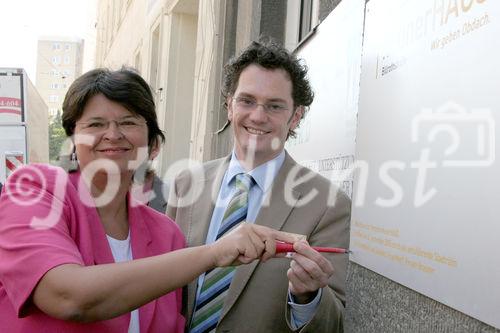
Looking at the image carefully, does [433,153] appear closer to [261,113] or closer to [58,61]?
[261,113]

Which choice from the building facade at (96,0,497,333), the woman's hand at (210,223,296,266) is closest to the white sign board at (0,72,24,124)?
the building facade at (96,0,497,333)

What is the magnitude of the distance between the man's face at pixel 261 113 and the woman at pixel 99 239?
0.44m

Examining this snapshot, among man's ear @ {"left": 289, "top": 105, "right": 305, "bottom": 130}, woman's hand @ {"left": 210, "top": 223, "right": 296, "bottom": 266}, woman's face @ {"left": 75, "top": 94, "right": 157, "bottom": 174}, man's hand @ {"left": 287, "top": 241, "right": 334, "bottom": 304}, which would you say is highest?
man's ear @ {"left": 289, "top": 105, "right": 305, "bottom": 130}

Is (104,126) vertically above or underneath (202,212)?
above

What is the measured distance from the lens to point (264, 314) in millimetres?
2176

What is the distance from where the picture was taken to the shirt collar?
2436 millimetres

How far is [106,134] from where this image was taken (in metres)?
1.96

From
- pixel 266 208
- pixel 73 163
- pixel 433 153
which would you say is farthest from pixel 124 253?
pixel 433 153

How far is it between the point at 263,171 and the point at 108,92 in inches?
29.0

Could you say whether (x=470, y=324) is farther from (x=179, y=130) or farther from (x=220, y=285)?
(x=179, y=130)

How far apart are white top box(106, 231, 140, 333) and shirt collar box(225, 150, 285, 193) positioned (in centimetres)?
62

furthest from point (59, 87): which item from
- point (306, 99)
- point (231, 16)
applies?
point (306, 99)

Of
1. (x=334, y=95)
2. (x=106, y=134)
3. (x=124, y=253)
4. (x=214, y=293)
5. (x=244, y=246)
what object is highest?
(x=334, y=95)

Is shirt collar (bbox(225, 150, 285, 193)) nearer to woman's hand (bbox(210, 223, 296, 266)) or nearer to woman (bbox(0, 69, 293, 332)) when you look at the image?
woman (bbox(0, 69, 293, 332))
